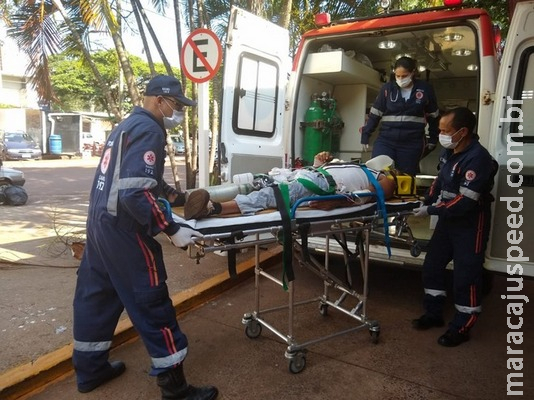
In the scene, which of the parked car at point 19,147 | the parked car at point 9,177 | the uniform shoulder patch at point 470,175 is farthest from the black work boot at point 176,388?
the parked car at point 19,147

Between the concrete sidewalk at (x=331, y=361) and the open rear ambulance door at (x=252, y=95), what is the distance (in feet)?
4.71

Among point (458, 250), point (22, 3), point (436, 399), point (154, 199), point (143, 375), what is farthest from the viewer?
point (22, 3)

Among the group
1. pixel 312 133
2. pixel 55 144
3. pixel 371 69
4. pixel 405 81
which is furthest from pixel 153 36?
pixel 55 144

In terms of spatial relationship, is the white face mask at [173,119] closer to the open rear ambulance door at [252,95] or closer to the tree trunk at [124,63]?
the open rear ambulance door at [252,95]

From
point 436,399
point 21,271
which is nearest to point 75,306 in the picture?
point 436,399

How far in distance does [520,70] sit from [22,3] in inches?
293

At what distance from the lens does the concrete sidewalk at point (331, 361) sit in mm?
2645

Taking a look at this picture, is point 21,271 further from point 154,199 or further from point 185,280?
point 154,199

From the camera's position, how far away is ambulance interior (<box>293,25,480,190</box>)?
472 cm

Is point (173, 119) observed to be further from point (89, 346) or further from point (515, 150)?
point (515, 150)

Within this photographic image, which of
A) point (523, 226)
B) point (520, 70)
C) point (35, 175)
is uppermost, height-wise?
point (520, 70)

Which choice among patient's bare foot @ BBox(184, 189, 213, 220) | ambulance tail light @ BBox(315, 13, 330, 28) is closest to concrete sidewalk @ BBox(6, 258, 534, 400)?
patient's bare foot @ BBox(184, 189, 213, 220)

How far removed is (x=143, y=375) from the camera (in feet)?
9.20

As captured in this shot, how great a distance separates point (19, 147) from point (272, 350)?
71.6ft
